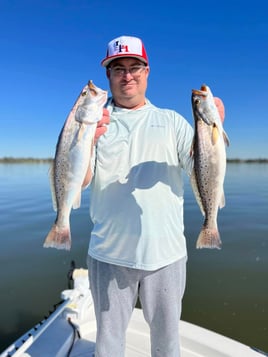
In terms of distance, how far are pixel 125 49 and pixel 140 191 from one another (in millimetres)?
1268

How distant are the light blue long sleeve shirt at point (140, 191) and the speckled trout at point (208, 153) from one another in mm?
200

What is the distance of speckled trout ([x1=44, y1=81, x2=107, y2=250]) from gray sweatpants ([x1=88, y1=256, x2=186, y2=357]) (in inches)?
19.5

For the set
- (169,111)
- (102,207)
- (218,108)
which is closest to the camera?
(218,108)

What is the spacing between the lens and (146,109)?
9.70 feet

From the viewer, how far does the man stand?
2697 millimetres

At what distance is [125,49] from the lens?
9.17 feet

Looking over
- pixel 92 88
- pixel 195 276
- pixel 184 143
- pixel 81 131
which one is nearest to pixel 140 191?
pixel 184 143

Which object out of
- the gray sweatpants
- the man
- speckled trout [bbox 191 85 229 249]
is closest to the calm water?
the gray sweatpants

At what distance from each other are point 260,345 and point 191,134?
4525 millimetres

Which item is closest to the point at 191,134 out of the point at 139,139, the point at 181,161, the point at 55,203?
the point at 181,161

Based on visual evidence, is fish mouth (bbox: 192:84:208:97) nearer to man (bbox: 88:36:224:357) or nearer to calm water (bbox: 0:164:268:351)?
man (bbox: 88:36:224:357)

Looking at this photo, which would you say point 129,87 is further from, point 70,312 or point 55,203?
point 70,312

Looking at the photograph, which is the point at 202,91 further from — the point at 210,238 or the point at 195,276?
the point at 195,276

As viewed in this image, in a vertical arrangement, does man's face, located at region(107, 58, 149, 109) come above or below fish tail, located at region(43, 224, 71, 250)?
above
